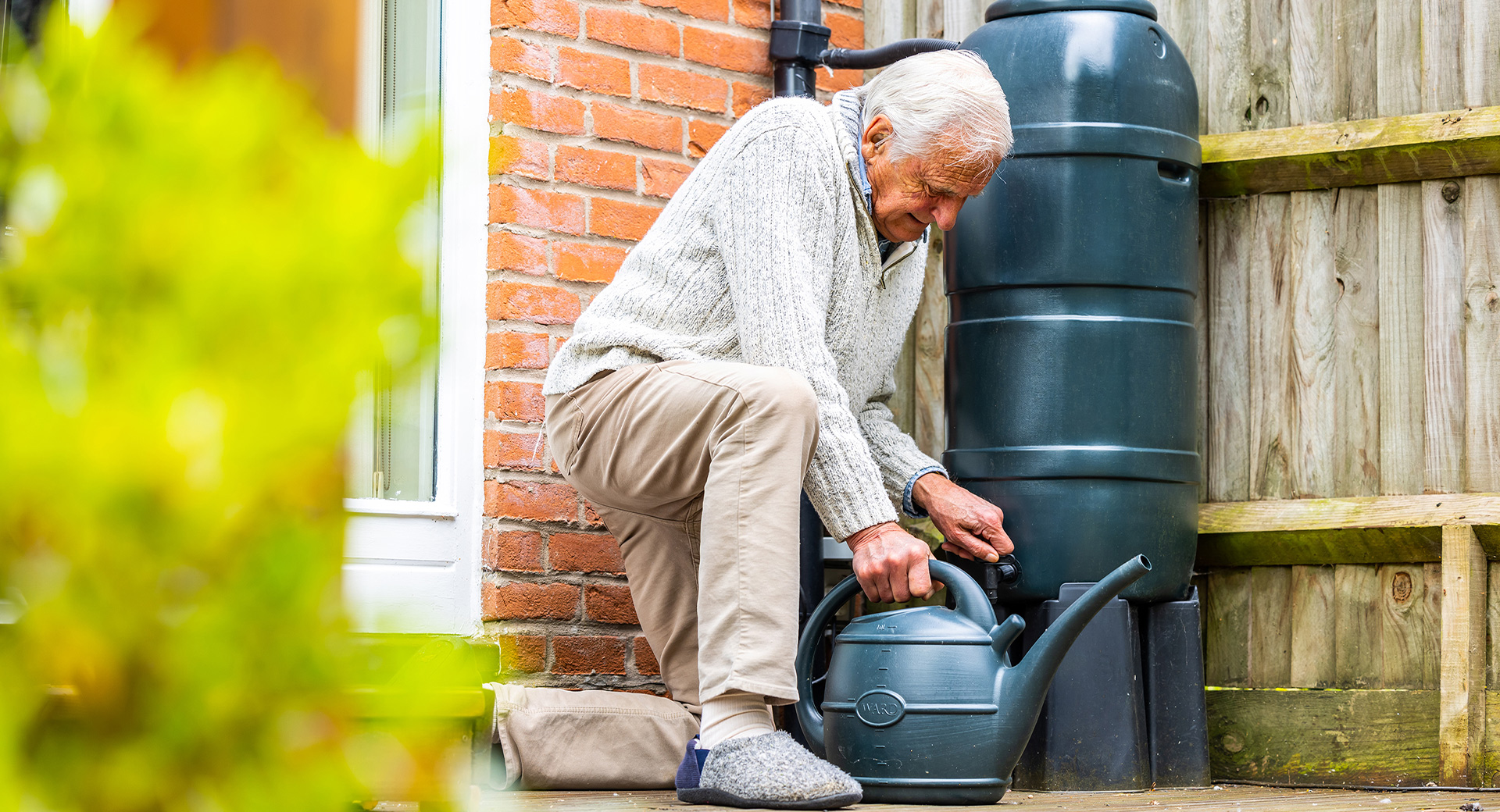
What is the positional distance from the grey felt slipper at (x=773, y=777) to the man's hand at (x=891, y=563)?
0.27 m

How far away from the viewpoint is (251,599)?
458mm

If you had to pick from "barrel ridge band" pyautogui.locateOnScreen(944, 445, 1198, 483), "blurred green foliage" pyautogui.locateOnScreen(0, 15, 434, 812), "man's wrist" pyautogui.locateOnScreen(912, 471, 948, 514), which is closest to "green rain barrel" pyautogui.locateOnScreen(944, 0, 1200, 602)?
"barrel ridge band" pyautogui.locateOnScreen(944, 445, 1198, 483)

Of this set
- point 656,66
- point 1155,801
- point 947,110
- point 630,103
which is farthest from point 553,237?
point 1155,801

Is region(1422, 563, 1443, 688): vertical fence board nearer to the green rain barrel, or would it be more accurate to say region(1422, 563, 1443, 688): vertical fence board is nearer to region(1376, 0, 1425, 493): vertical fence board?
region(1376, 0, 1425, 493): vertical fence board

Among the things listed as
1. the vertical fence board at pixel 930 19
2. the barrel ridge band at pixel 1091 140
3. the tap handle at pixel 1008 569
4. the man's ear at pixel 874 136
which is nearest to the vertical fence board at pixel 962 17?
the vertical fence board at pixel 930 19

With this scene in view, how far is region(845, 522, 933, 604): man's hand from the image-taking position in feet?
6.68

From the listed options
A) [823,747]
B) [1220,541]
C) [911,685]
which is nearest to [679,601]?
[823,747]

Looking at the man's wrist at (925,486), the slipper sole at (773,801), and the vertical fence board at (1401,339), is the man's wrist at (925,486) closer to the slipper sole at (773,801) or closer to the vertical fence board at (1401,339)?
the slipper sole at (773,801)

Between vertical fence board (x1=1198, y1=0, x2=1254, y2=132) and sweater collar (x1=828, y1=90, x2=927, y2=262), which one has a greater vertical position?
vertical fence board (x1=1198, y1=0, x2=1254, y2=132)

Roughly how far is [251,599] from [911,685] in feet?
5.37

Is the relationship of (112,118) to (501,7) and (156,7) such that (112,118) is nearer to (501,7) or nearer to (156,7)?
(156,7)

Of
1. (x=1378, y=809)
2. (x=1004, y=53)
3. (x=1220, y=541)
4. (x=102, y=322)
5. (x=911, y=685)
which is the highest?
(x=1004, y=53)

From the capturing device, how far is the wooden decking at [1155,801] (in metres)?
1.96

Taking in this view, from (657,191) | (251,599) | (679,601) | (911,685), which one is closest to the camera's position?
(251,599)
